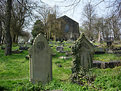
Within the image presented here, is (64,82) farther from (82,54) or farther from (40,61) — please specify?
(82,54)

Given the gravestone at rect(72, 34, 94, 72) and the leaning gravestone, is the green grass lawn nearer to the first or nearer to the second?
the leaning gravestone

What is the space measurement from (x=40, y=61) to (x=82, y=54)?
88.3 inches

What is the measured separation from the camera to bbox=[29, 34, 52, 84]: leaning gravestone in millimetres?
4777

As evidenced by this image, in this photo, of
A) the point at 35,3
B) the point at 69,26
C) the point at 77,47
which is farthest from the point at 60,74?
the point at 69,26

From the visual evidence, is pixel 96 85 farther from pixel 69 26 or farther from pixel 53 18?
pixel 69 26

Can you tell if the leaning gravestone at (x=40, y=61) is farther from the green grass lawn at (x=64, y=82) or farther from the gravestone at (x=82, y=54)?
the gravestone at (x=82, y=54)

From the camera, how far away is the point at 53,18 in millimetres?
29828

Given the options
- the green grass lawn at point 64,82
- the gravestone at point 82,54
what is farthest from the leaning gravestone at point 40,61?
the gravestone at point 82,54

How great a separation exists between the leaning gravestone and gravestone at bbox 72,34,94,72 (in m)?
1.45

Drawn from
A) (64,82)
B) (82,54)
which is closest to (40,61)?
(64,82)

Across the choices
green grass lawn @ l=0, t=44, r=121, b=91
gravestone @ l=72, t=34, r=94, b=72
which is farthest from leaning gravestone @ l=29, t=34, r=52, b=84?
gravestone @ l=72, t=34, r=94, b=72

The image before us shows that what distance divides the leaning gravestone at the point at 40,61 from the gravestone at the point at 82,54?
4.74ft

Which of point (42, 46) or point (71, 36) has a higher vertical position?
point (71, 36)

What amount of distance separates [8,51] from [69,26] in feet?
131
